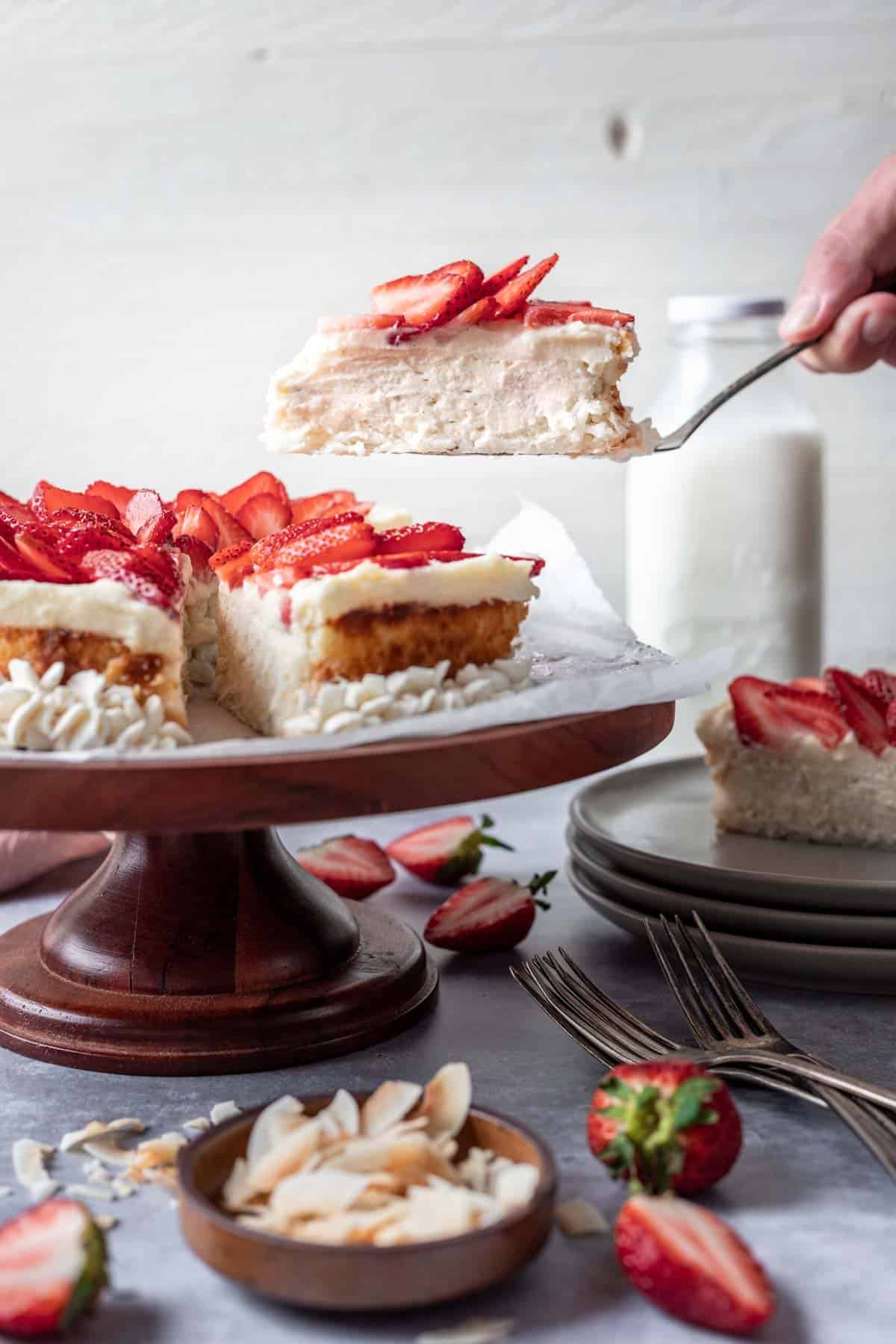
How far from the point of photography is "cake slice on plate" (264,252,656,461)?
1.45m

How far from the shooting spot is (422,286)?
4.85ft

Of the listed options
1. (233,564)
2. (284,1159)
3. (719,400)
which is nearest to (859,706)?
(719,400)

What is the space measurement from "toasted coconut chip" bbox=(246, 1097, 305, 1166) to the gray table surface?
0.08 m

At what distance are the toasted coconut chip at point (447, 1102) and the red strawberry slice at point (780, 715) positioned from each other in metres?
0.76

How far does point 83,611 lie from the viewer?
3.75ft

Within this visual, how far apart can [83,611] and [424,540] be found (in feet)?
1.07

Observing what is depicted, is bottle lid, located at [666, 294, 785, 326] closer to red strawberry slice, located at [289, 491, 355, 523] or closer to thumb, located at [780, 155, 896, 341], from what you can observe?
thumb, located at [780, 155, 896, 341]

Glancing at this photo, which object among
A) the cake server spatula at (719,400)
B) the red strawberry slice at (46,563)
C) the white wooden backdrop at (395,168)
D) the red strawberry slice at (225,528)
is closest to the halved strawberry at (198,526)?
the red strawberry slice at (225,528)

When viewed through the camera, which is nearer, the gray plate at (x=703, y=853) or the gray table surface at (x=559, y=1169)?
the gray table surface at (x=559, y=1169)

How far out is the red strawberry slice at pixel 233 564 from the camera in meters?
1.35

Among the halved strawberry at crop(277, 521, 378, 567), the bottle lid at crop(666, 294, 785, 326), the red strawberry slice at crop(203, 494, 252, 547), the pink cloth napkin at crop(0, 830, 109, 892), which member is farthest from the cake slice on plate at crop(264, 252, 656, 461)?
the bottle lid at crop(666, 294, 785, 326)

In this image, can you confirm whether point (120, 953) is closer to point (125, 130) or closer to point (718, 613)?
point (718, 613)

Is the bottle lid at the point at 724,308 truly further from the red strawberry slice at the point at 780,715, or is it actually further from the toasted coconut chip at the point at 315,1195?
the toasted coconut chip at the point at 315,1195

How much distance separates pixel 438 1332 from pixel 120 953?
0.51 metres
